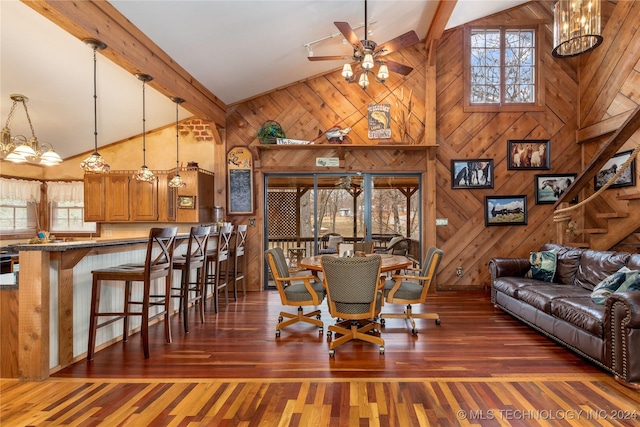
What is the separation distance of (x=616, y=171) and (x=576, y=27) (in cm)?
315

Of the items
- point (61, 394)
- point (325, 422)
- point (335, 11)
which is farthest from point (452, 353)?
point (335, 11)

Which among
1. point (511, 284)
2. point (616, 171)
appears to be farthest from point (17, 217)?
point (616, 171)

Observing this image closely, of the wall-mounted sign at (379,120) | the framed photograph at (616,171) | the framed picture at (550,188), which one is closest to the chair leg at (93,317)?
the wall-mounted sign at (379,120)

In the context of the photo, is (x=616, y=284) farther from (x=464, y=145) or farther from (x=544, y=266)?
(x=464, y=145)

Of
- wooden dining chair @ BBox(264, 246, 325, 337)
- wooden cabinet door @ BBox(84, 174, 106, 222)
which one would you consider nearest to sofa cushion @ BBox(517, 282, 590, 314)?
wooden dining chair @ BBox(264, 246, 325, 337)

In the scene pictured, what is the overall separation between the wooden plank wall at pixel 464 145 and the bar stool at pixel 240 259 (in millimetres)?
203

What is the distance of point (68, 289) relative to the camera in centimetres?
288

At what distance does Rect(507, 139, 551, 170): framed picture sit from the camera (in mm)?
5965

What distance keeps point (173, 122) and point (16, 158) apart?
2858 mm

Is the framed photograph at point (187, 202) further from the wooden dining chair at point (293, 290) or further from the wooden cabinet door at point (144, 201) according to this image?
the wooden dining chair at point (293, 290)

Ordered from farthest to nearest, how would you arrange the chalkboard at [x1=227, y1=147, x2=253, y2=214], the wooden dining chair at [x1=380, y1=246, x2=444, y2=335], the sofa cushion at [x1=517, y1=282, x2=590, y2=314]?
the chalkboard at [x1=227, y1=147, x2=253, y2=214], the wooden dining chair at [x1=380, y1=246, x2=444, y2=335], the sofa cushion at [x1=517, y1=282, x2=590, y2=314]

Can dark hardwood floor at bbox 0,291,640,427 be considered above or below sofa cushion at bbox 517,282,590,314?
below

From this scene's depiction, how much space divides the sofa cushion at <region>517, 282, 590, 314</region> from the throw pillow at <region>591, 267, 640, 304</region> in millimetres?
247

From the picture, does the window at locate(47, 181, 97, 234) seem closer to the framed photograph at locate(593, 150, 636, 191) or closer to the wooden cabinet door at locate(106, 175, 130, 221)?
the wooden cabinet door at locate(106, 175, 130, 221)
